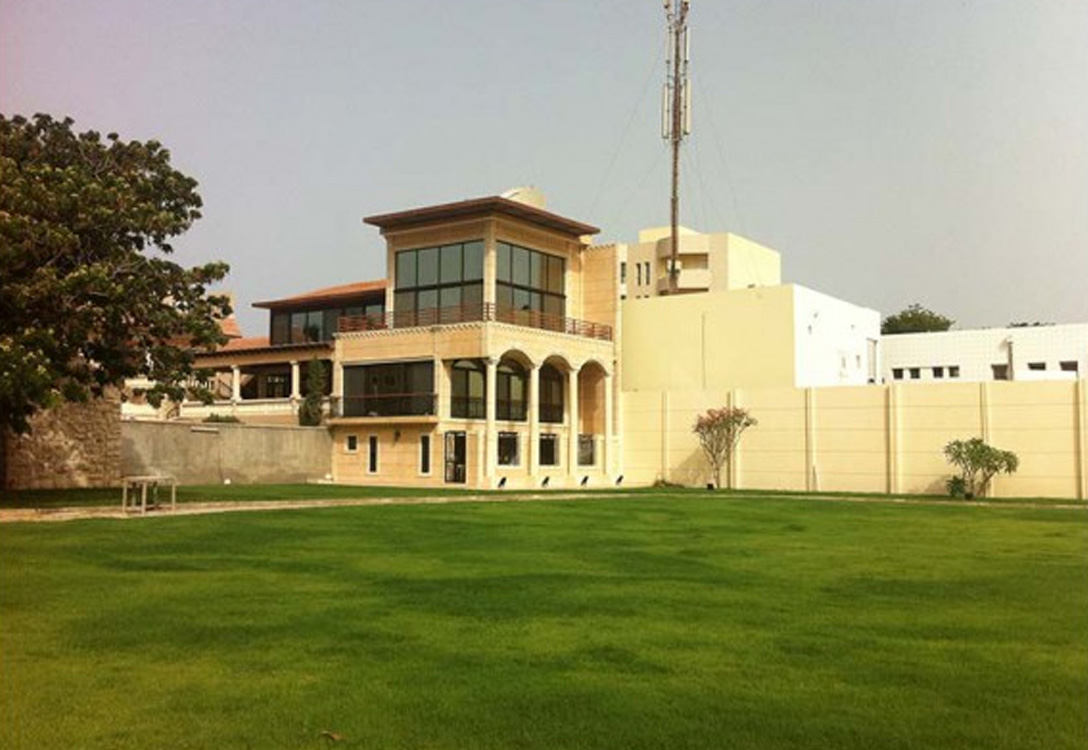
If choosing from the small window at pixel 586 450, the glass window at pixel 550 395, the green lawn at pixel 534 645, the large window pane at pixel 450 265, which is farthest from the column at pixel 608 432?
the green lawn at pixel 534 645

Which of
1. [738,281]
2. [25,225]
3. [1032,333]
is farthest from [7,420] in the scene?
[738,281]

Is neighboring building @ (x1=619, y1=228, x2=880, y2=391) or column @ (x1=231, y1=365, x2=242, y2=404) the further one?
column @ (x1=231, y1=365, x2=242, y2=404)

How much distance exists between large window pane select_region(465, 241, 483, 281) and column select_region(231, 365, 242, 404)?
54.3ft

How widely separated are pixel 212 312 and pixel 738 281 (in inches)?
1771

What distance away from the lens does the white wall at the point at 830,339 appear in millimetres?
41750

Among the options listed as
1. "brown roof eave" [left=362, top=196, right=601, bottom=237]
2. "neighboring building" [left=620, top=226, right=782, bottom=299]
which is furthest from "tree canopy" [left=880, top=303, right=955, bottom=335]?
"brown roof eave" [left=362, top=196, right=601, bottom=237]

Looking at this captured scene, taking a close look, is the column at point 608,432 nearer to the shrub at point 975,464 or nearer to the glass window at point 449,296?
the glass window at point 449,296

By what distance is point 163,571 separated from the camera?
11.9m

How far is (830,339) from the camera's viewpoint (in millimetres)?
44344

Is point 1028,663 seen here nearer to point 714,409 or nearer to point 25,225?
point 25,225

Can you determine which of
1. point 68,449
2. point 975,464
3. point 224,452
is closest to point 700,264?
point 975,464

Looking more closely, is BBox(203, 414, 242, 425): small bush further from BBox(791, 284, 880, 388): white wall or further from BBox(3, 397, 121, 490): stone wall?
BBox(791, 284, 880, 388): white wall

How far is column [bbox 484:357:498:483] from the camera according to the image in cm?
3859

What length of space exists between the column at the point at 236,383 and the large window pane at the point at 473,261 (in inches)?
652
